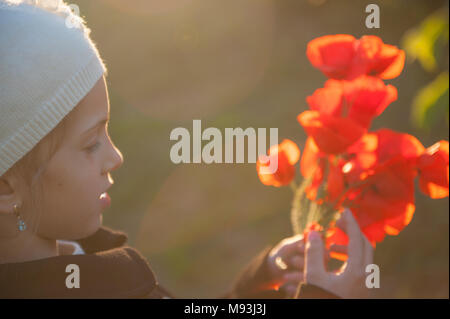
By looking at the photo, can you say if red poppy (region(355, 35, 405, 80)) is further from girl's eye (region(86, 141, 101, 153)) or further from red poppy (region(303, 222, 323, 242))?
girl's eye (region(86, 141, 101, 153))

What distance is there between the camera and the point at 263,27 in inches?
258

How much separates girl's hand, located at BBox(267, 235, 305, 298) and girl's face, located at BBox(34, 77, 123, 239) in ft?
1.69

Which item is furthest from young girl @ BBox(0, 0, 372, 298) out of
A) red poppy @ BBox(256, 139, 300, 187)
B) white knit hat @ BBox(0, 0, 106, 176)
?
red poppy @ BBox(256, 139, 300, 187)

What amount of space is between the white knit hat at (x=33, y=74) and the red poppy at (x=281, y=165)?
46 centimetres

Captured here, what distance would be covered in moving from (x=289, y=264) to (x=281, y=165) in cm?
32

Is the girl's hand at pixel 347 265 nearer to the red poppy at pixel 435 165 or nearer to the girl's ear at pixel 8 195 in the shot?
the red poppy at pixel 435 165

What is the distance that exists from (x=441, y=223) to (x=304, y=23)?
173 inches

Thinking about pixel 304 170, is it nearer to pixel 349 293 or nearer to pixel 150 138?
pixel 349 293

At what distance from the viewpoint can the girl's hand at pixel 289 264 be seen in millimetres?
1209

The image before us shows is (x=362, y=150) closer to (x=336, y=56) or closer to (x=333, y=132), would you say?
(x=333, y=132)

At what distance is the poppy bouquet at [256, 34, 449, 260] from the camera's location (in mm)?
948

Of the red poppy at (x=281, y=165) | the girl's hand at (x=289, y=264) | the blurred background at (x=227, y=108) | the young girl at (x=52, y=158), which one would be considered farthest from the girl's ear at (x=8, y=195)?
the blurred background at (x=227, y=108)

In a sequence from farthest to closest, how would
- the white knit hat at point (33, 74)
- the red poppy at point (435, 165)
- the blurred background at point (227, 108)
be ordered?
the blurred background at point (227, 108) → the red poppy at point (435, 165) → the white knit hat at point (33, 74)

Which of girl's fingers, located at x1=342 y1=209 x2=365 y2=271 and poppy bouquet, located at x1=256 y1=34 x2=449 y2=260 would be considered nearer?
poppy bouquet, located at x1=256 y1=34 x2=449 y2=260
